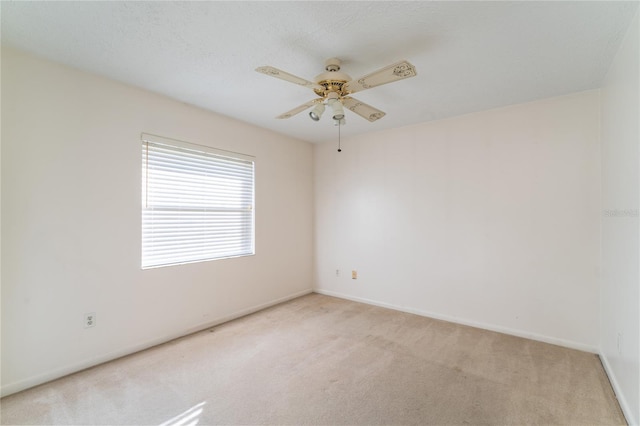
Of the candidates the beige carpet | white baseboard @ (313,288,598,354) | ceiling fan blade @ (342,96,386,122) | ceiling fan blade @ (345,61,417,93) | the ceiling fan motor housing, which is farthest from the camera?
white baseboard @ (313,288,598,354)

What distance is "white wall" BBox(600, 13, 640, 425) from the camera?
1734mm

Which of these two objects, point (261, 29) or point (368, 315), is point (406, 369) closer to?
point (368, 315)

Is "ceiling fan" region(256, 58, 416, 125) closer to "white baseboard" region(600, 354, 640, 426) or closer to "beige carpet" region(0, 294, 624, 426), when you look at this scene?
"beige carpet" region(0, 294, 624, 426)

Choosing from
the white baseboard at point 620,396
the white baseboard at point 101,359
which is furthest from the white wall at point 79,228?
the white baseboard at point 620,396

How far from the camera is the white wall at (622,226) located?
5.69 ft

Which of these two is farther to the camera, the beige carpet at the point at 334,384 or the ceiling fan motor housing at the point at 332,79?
the ceiling fan motor housing at the point at 332,79

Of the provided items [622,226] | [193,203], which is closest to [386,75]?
[622,226]

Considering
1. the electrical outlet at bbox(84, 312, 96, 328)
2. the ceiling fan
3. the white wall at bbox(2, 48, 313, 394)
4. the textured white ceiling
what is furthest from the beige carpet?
the textured white ceiling

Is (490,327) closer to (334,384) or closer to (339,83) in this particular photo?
(334,384)

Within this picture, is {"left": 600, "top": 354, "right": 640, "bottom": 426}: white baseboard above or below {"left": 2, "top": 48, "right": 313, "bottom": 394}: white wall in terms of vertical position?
below

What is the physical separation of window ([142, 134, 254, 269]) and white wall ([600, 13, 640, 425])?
3.51 metres

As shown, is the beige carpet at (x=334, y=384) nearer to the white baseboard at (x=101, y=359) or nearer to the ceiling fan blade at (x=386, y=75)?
the white baseboard at (x=101, y=359)

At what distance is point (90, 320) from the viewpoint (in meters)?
2.41

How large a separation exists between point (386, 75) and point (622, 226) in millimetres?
1993
